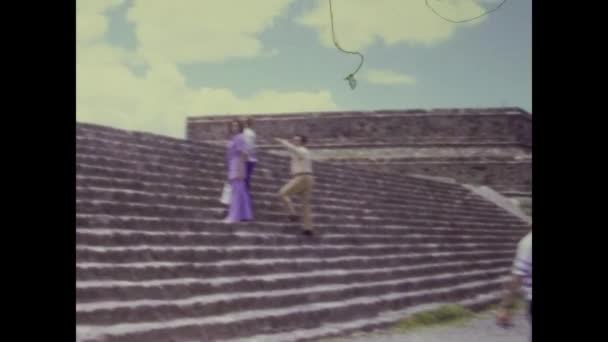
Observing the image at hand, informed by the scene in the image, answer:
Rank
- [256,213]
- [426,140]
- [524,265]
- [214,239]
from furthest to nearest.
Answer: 1. [426,140]
2. [256,213]
3. [214,239]
4. [524,265]

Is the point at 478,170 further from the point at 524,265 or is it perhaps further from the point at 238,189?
the point at 524,265

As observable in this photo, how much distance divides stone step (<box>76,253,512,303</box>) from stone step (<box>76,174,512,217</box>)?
4.53ft

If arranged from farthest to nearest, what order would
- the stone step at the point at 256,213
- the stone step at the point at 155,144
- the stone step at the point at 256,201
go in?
the stone step at the point at 155,144, the stone step at the point at 256,201, the stone step at the point at 256,213

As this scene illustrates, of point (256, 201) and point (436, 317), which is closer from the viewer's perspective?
point (436, 317)

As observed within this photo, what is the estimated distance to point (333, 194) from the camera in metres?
10.5

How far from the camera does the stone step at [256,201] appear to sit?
21.8ft

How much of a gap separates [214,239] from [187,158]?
2.33 meters

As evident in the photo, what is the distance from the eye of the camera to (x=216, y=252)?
260 inches

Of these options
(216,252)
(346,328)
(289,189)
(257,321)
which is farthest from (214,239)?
(346,328)

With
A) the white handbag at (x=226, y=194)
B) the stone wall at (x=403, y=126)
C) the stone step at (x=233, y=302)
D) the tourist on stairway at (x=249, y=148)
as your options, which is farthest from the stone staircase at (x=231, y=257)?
the stone wall at (x=403, y=126)

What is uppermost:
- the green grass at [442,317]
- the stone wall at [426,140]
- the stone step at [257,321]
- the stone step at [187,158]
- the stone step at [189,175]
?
the stone wall at [426,140]

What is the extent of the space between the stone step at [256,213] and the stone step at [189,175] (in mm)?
641

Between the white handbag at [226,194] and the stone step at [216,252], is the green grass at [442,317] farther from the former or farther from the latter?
the white handbag at [226,194]
